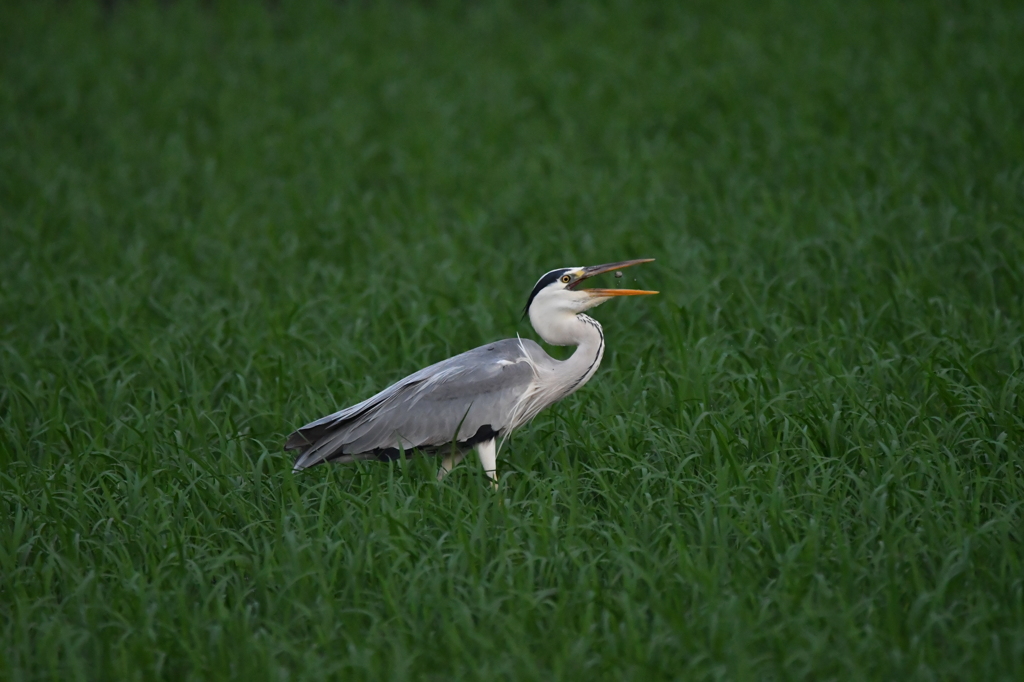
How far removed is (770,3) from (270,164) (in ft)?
26.9

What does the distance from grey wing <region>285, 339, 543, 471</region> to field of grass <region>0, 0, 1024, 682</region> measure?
0.18m

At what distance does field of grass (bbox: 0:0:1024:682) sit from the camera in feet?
12.5

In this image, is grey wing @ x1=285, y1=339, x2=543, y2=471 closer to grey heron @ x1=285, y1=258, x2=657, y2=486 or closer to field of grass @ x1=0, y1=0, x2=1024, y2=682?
grey heron @ x1=285, y1=258, x2=657, y2=486

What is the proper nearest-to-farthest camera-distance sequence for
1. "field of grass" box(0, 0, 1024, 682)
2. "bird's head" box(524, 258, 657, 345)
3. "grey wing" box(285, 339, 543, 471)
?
"field of grass" box(0, 0, 1024, 682)
"grey wing" box(285, 339, 543, 471)
"bird's head" box(524, 258, 657, 345)

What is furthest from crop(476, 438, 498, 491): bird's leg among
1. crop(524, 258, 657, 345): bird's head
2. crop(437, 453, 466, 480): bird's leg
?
crop(524, 258, 657, 345): bird's head

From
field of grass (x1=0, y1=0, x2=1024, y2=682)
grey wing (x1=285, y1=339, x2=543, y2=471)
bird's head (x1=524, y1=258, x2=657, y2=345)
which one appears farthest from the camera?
bird's head (x1=524, y1=258, x2=657, y2=345)

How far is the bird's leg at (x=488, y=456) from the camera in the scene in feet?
16.2

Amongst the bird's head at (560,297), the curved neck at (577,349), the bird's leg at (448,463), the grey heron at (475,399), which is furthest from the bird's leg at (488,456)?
the bird's head at (560,297)

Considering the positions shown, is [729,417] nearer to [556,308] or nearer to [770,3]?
[556,308]

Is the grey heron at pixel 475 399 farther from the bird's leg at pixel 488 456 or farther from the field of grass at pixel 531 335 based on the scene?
the field of grass at pixel 531 335

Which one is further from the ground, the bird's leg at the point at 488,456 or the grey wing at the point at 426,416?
the grey wing at the point at 426,416

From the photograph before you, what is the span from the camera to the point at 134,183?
10.2 meters

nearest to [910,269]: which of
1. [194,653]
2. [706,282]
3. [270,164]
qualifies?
[706,282]

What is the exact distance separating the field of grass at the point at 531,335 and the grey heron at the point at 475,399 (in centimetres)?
18
